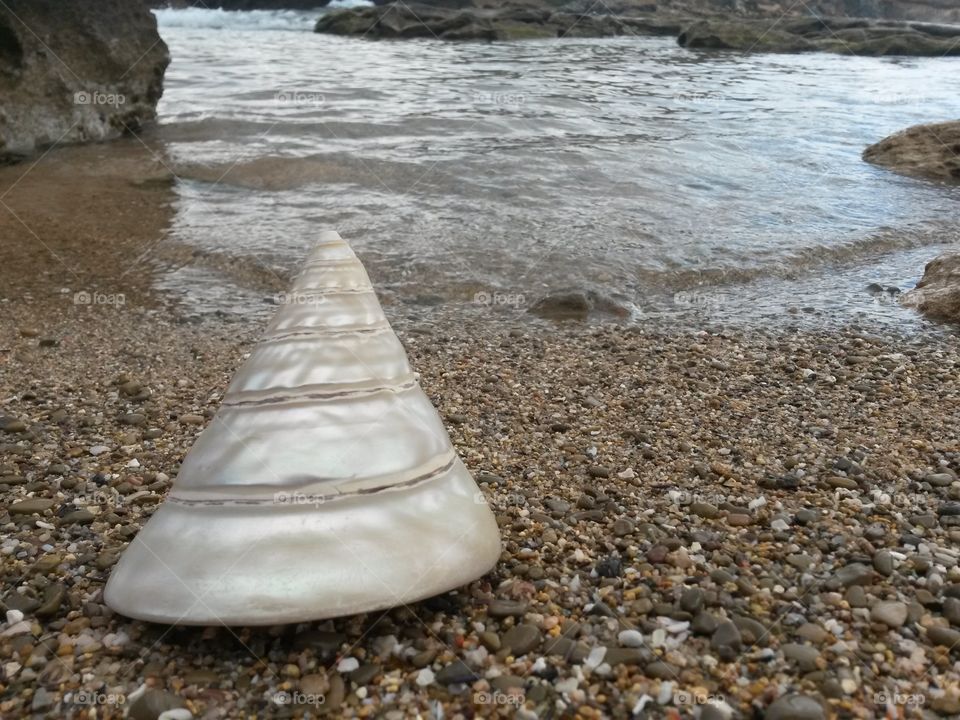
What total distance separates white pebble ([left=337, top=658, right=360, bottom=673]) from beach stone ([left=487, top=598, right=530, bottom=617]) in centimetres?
33

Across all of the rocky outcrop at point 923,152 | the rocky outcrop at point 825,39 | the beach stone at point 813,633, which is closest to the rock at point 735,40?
the rocky outcrop at point 825,39

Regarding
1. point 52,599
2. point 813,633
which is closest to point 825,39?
point 813,633

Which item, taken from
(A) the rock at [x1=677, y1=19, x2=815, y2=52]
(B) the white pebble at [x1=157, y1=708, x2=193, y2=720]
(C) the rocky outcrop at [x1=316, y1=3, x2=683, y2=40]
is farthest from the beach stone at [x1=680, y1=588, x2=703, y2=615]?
(C) the rocky outcrop at [x1=316, y1=3, x2=683, y2=40]

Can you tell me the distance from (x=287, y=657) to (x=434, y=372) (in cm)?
189

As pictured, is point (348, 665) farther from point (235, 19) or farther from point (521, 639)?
point (235, 19)

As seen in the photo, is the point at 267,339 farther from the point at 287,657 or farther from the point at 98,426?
the point at 98,426

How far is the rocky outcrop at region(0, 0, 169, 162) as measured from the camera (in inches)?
281

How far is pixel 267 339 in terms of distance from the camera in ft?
6.84

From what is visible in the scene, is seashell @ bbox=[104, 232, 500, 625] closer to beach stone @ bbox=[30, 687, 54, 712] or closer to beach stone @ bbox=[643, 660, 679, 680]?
beach stone @ bbox=[30, 687, 54, 712]

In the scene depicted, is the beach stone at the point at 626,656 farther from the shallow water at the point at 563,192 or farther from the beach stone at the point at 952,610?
the shallow water at the point at 563,192

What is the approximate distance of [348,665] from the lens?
5.60 ft

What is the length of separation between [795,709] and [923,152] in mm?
7511

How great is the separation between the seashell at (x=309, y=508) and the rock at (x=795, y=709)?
2.16 ft

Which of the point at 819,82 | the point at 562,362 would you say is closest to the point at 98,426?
the point at 562,362
